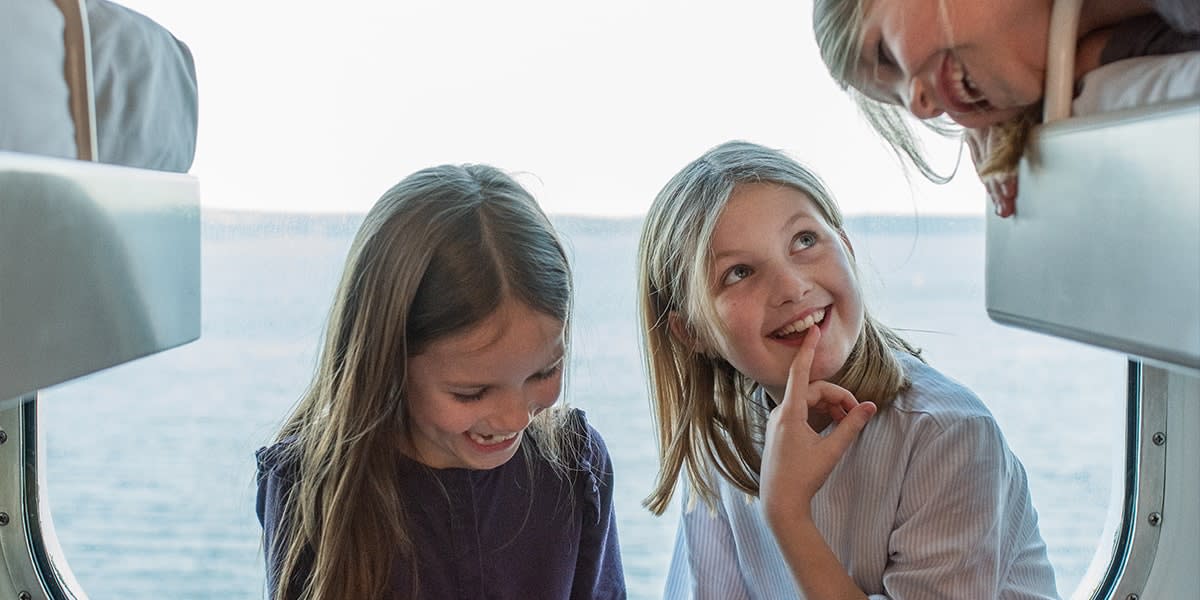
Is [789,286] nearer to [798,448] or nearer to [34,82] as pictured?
[798,448]

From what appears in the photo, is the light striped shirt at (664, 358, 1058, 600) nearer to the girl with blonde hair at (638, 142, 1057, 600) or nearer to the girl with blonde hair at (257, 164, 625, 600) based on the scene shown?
the girl with blonde hair at (638, 142, 1057, 600)

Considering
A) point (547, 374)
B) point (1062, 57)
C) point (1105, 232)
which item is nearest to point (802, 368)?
point (547, 374)

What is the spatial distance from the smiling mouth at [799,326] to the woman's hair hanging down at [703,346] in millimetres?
87

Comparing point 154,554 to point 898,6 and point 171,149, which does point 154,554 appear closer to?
point 171,149

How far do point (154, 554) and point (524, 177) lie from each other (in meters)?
1.56

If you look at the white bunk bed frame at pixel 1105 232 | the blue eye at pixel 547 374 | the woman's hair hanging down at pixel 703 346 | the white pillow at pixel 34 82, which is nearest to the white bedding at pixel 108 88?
the white pillow at pixel 34 82

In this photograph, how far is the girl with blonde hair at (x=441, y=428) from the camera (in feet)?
4.66

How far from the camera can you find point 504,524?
1656mm

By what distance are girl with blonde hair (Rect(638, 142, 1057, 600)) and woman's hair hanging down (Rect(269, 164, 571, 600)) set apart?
0.71ft

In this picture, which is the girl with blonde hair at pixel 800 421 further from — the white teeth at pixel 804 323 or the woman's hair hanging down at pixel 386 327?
the woman's hair hanging down at pixel 386 327

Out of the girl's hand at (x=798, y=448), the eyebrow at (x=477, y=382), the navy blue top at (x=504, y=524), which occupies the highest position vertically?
the eyebrow at (x=477, y=382)

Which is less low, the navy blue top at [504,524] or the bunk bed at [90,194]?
the bunk bed at [90,194]

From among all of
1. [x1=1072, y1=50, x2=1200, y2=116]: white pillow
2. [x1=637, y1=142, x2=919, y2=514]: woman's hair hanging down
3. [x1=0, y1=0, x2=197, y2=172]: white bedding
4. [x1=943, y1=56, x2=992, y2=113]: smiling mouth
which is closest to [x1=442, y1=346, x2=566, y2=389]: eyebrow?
[x1=637, y1=142, x2=919, y2=514]: woman's hair hanging down

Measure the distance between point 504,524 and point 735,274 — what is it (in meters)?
0.50
